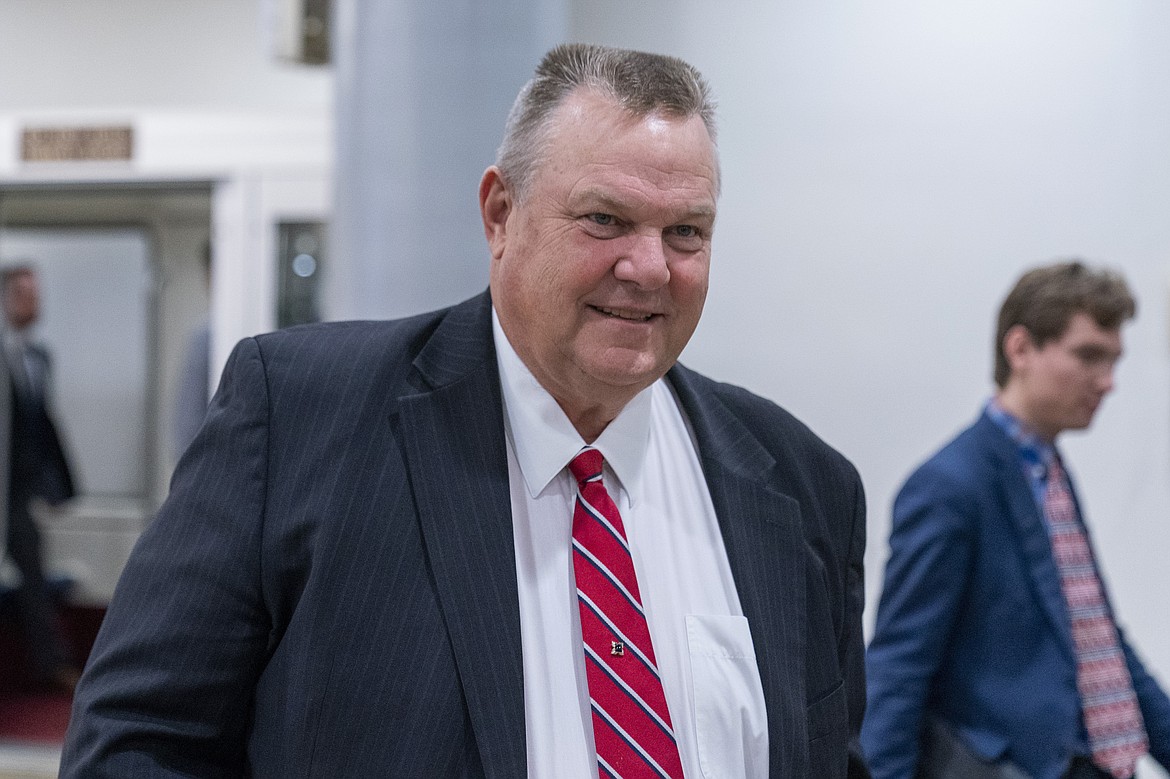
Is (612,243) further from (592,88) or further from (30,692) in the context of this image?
(30,692)

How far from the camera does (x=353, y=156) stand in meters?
2.96

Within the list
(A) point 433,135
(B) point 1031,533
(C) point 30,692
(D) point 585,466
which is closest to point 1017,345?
(B) point 1031,533

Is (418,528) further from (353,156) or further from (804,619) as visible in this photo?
(353,156)

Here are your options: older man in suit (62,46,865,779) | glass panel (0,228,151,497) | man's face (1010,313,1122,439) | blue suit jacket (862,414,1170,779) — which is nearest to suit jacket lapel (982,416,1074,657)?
blue suit jacket (862,414,1170,779)

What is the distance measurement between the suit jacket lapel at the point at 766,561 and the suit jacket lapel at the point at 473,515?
0.92 feet

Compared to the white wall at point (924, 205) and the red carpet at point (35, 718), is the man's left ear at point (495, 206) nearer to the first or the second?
the white wall at point (924, 205)

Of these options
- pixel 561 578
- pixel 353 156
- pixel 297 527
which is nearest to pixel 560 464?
pixel 561 578

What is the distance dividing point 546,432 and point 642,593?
8.3 inches

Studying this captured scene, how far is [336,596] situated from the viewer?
1257 millimetres

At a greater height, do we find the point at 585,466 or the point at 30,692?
the point at 585,466

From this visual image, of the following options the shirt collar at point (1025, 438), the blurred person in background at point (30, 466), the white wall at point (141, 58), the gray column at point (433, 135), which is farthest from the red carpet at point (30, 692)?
the shirt collar at point (1025, 438)

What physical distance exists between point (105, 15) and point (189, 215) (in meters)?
1.54

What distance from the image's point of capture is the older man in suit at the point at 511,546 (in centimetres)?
123

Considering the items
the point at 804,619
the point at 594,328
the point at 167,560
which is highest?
the point at 594,328
